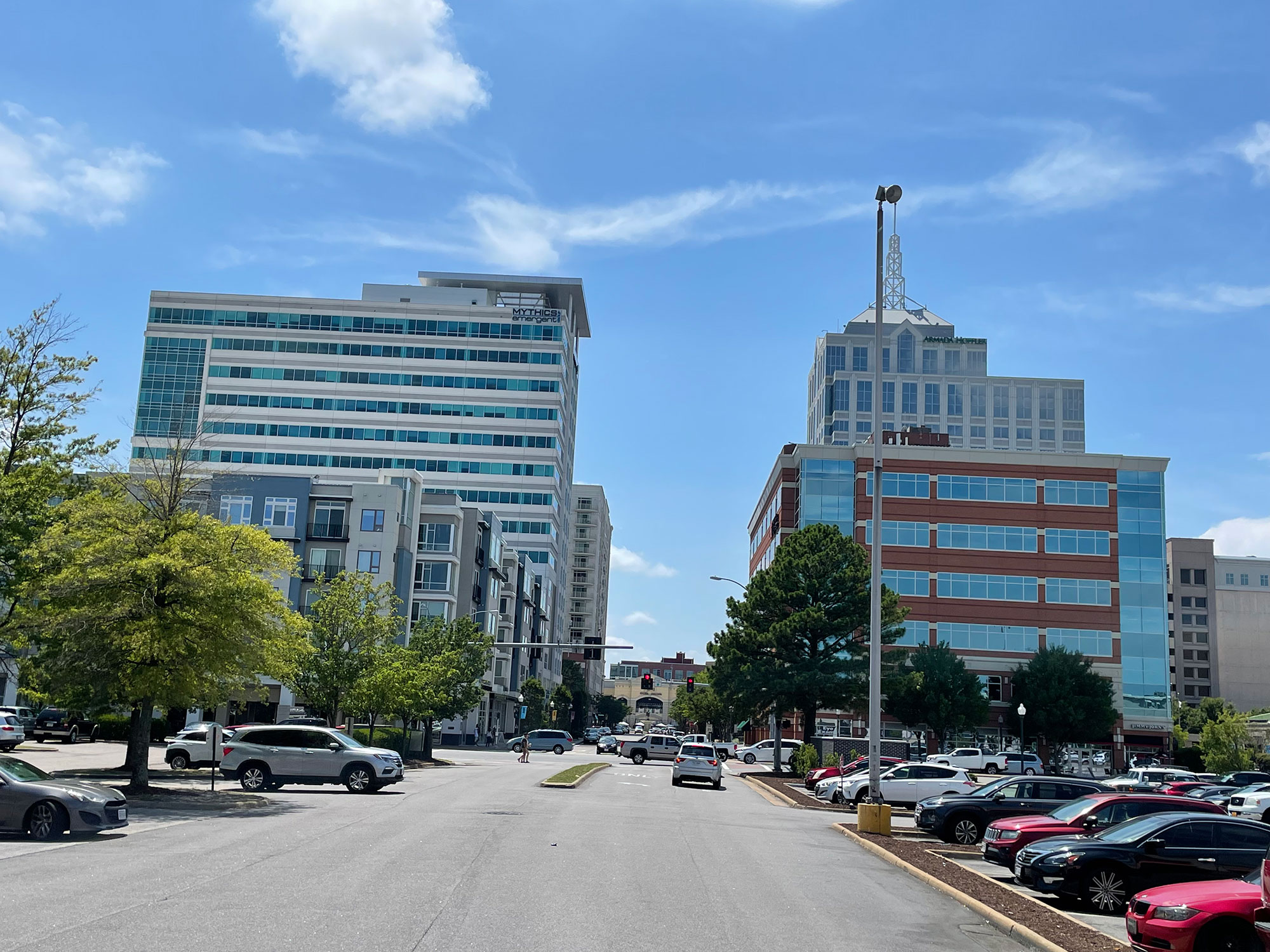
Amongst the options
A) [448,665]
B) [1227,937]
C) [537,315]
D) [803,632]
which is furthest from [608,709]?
[1227,937]

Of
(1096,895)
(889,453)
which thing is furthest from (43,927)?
(889,453)

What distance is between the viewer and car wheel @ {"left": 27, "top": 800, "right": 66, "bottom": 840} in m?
17.4

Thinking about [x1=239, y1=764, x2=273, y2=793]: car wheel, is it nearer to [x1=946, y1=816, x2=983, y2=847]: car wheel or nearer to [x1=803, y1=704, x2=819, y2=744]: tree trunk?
[x1=946, y1=816, x2=983, y2=847]: car wheel

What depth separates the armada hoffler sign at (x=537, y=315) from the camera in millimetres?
125375

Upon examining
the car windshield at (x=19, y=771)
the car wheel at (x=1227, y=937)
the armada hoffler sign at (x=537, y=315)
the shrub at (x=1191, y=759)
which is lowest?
the shrub at (x=1191, y=759)

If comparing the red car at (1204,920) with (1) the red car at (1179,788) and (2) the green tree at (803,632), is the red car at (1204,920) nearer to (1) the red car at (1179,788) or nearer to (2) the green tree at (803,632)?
(1) the red car at (1179,788)

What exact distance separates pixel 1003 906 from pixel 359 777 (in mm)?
20005

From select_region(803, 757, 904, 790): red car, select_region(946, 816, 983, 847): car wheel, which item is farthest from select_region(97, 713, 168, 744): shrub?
select_region(946, 816, 983, 847): car wheel

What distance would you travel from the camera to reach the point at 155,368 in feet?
404

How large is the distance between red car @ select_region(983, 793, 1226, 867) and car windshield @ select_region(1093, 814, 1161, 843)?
7.01 ft

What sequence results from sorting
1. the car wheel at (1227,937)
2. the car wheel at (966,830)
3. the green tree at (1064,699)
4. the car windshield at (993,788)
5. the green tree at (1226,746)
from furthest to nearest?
the green tree at (1064,699) → the green tree at (1226,746) → the car windshield at (993,788) → the car wheel at (966,830) → the car wheel at (1227,937)

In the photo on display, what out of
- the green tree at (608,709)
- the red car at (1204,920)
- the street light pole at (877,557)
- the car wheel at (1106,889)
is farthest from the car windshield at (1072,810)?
the green tree at (608,709)

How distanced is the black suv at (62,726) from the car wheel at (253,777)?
85.4 feet

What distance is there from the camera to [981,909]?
14.3m
